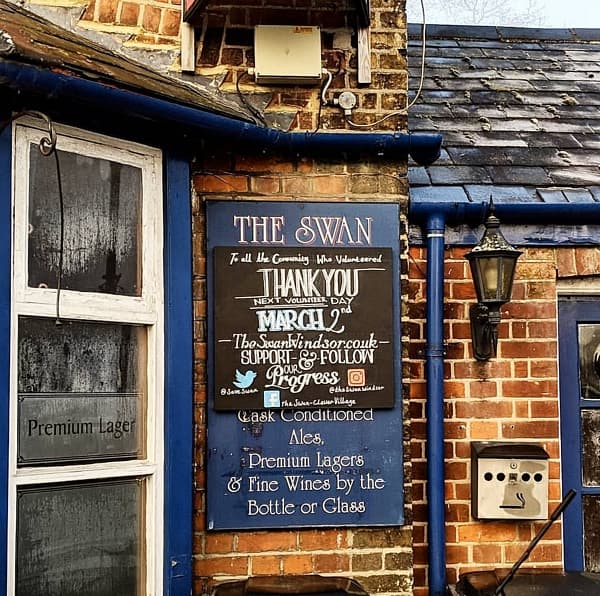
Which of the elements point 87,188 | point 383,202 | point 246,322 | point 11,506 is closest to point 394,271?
point 383,202

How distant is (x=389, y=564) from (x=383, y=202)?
1.56 m

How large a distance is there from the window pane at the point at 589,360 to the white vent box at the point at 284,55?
6.21ft

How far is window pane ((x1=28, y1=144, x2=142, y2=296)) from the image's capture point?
3.40 metres

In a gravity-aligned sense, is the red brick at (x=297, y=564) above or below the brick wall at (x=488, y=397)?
below

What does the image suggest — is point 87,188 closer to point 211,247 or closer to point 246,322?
point 211,247

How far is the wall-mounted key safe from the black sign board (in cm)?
68

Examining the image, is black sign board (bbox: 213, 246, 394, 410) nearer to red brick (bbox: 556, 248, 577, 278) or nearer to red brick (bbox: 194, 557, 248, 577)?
red brick (bbox: 194, 557, 248, 577)

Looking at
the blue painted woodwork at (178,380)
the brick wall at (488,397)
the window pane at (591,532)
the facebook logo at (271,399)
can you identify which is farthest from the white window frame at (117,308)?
the window pane at (591,532)

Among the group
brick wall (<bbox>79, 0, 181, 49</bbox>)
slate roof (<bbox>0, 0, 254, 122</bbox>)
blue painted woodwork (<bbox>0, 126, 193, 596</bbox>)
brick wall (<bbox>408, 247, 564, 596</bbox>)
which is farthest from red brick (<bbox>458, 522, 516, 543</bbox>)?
brick wall (<bbox>79, 0, 181, 49</bbox>)

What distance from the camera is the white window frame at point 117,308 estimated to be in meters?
3.29

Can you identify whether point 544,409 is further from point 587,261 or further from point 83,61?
point 83,61

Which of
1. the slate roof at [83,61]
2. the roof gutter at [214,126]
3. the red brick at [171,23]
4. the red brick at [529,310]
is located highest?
the red brick at [171,23]

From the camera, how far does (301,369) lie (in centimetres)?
396

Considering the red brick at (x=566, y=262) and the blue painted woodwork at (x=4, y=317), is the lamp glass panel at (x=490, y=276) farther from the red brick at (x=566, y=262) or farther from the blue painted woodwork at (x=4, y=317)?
the blue painted woodwork at (x=4, y=317)
